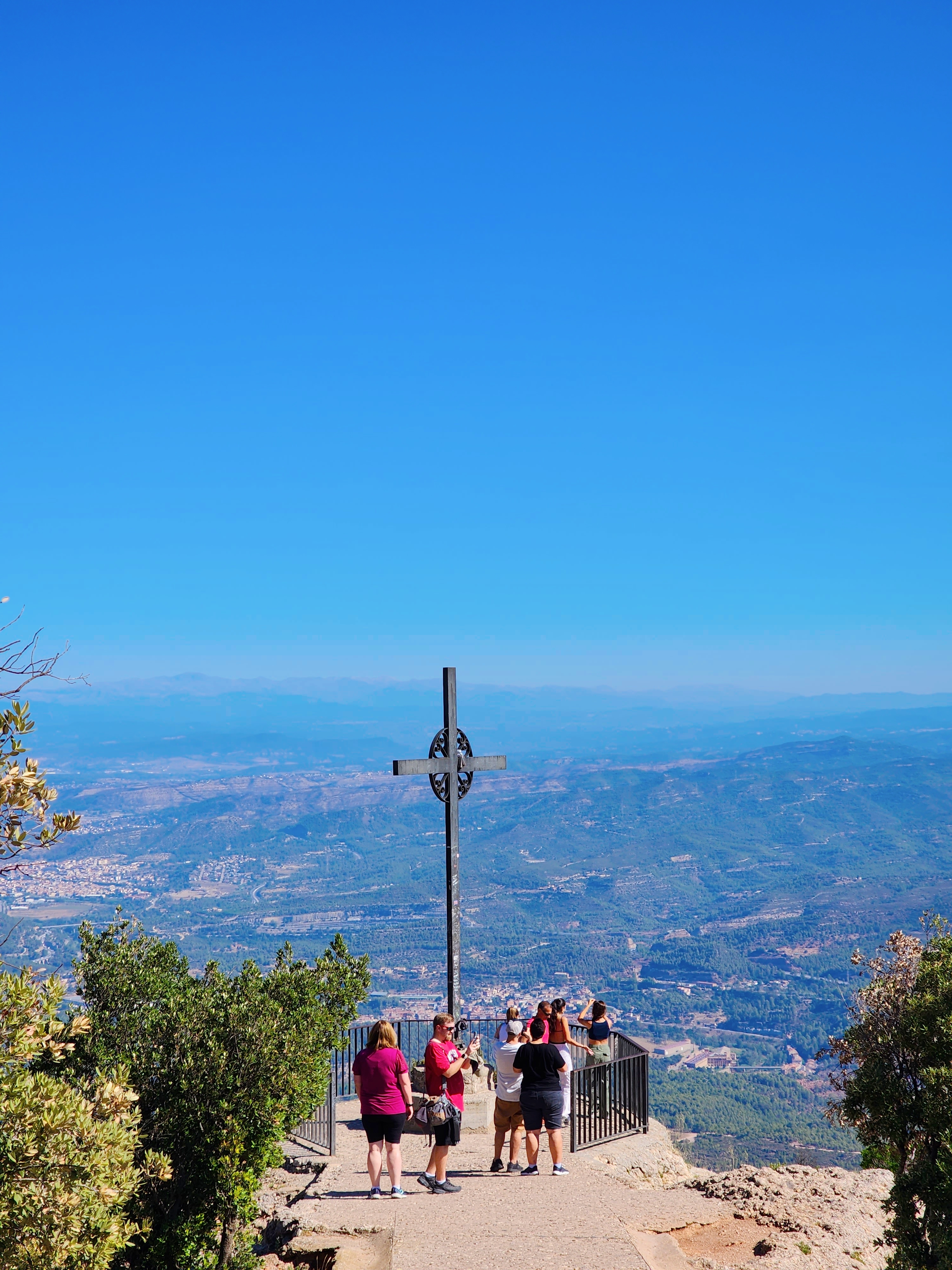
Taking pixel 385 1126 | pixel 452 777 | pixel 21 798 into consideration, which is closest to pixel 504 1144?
pixel 385 1126

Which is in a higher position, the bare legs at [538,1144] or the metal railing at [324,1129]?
the bare legs at [538,1144]

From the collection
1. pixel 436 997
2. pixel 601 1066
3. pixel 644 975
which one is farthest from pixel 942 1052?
pixel 644 975

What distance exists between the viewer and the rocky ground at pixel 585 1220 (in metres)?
8.73

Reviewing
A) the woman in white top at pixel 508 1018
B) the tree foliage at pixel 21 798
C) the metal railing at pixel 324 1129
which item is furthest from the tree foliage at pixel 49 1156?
the metal railing at pixel 324 1129

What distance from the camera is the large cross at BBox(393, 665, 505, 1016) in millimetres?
13867

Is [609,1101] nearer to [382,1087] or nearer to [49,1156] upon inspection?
[382,1087]

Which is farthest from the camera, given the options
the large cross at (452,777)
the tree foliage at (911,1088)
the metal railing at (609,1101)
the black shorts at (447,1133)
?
the large cross at (452,777)

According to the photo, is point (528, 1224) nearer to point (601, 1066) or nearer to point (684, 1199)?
point (684, 1199)

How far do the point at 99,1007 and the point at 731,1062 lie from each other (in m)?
128

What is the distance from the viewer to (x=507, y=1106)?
35.3 ft

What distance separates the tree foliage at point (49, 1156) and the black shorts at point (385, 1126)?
3.52 m

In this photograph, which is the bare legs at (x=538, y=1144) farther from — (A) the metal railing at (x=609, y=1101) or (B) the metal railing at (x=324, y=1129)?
(B) the metal railing at (x=324, y=1129)

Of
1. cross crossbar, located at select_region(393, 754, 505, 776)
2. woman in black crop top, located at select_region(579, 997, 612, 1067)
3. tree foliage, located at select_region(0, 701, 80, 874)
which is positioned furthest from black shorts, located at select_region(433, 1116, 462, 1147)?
tree foliage, located at select_region(0, 701, 80, 874)

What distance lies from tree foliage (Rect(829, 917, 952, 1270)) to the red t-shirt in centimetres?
350
